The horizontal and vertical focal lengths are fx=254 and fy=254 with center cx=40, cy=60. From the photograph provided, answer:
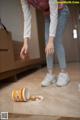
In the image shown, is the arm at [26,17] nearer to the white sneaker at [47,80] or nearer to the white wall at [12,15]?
the white wall at [12,15]

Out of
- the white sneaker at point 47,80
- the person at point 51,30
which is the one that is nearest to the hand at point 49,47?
the person at point 51,30

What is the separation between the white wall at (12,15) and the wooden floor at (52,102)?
0.46 ft

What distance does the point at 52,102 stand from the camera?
1.98 feet

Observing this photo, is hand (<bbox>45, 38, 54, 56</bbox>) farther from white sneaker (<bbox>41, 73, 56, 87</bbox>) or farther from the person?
white sneaker (<bbox>41, 73, 56, 87</bbox>)

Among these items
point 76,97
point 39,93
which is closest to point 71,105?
point 76,97

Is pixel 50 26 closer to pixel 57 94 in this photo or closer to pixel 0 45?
pixel 57 94

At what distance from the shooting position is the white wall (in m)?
0.60

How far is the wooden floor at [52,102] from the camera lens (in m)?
0.53

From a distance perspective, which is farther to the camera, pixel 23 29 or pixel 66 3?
pixel 23 29

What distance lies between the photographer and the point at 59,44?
61cm

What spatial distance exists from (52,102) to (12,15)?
0.24 metres

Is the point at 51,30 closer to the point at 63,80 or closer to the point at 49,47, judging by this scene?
the point at 49,47

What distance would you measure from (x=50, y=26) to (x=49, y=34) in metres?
0.02

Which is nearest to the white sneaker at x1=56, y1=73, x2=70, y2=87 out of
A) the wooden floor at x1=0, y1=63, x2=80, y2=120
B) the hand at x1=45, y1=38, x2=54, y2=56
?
the wooden floor at x1=0, y1=63, x2=80, y2=120
